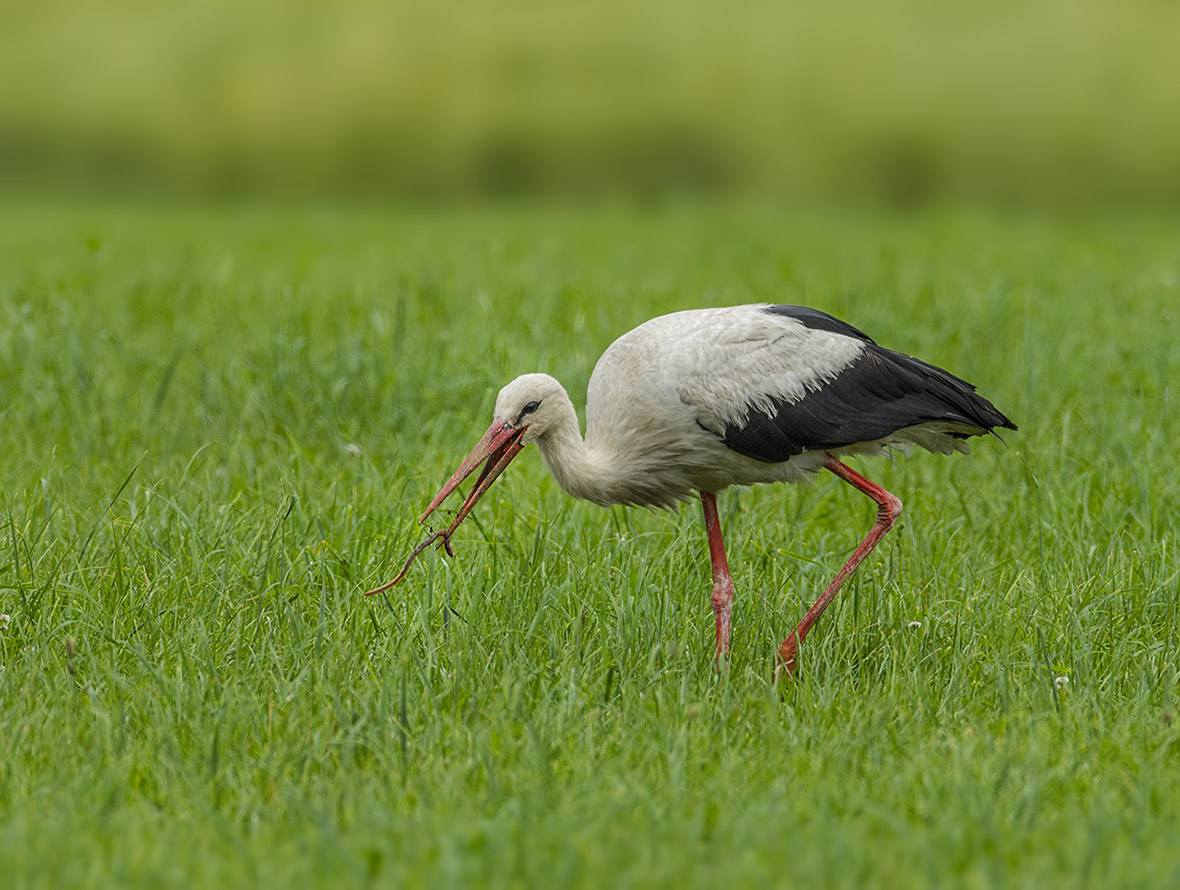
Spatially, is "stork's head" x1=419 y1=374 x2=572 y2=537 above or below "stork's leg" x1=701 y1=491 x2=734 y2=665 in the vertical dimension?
above

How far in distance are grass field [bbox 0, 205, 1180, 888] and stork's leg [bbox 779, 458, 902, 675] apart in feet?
0.29

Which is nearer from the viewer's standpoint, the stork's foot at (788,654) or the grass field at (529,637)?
the grass field at (529,637)

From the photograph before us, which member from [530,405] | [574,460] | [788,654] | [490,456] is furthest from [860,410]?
[490,456]

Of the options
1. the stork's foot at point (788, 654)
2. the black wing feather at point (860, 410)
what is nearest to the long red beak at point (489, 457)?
the black wing feather at point (860, 410)

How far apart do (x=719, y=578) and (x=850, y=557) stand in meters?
0.50

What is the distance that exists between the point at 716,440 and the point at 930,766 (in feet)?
4.68

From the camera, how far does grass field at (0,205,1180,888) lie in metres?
3.30

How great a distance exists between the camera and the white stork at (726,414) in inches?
183

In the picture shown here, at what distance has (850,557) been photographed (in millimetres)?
4977

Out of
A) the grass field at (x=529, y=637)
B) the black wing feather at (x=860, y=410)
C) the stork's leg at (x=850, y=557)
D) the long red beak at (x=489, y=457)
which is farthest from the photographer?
the black wing feather at (x=860, y=410)

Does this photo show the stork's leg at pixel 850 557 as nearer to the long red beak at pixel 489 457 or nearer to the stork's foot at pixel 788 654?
the stork's foot at pixel 788 654

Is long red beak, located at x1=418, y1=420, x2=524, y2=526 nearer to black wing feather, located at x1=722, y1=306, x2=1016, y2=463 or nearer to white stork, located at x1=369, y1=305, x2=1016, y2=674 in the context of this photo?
white stork, located at x1=369, y1=305, x2=1016, y2=674

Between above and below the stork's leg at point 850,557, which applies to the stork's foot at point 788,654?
below

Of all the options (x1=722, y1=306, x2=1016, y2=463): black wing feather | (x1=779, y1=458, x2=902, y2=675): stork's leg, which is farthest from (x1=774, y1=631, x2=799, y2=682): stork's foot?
(x1=722, y1=306, x2=1016, y2=463): black wing feather
